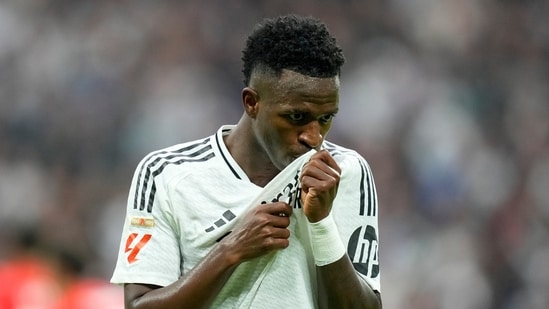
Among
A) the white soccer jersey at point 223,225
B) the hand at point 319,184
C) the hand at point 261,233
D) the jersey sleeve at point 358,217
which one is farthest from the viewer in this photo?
the jersey sleeve at point 358,217

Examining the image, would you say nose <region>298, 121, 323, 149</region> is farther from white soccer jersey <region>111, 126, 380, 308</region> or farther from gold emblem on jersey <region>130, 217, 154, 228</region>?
gold emblem on jersey <region>130, 217, 154, 228</region>

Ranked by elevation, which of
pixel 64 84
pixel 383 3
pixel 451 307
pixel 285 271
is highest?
pixel 383 3

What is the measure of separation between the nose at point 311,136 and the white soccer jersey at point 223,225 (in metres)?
0.07

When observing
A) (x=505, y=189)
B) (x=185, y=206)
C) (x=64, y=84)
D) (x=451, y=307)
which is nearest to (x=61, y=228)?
(x=64, y=84)

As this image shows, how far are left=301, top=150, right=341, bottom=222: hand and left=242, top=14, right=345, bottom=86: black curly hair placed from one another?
301 millimetres

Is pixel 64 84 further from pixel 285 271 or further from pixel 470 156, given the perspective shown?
pixel 285 271

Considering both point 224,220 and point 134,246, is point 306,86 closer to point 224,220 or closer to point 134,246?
point 224,220

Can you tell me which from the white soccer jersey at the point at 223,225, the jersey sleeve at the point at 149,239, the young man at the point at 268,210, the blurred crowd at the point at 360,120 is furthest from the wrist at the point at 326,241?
the blurred crowd at the point at 360,120

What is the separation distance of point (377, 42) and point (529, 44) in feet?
4.72

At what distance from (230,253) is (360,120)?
17.5ft

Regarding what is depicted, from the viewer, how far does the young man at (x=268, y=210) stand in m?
3.14

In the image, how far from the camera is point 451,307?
738 cm

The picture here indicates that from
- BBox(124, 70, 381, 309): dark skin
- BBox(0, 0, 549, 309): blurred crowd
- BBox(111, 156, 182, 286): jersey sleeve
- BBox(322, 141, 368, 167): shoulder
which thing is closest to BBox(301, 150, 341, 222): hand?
BBox(124, 70, 381, 309): dark skin

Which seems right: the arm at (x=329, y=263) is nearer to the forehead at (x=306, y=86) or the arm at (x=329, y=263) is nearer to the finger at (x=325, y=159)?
the finger at (x=325, y=159)
